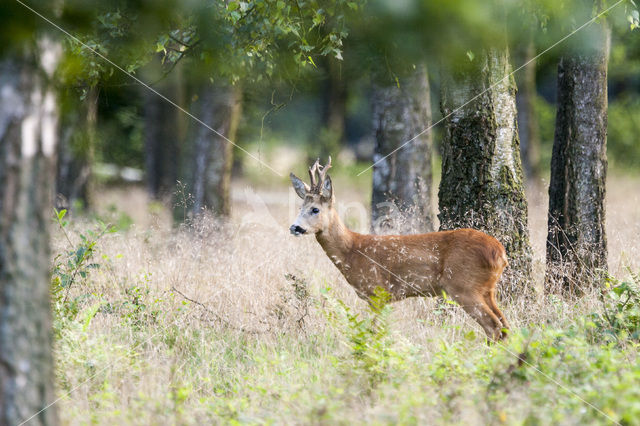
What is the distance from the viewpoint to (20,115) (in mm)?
3076

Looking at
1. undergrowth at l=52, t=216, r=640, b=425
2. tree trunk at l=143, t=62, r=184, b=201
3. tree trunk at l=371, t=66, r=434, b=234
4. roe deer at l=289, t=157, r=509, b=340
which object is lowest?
undergrowth at l=52, t=216, r=640, b=425

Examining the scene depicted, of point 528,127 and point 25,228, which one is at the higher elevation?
point 528,127

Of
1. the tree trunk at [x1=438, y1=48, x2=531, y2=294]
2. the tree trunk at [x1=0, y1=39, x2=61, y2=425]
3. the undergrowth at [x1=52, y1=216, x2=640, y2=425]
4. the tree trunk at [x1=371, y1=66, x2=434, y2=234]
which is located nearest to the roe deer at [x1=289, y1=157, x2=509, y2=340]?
the undergrowth at [x1=52, y1=216, x2=640, y2=425]

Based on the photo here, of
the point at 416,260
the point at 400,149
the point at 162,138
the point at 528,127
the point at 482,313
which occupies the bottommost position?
Result: the point at 482,313

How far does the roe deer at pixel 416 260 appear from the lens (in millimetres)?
6094

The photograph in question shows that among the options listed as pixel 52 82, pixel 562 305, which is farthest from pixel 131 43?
pixel 562 305

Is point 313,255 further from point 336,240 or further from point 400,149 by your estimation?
point 400,149

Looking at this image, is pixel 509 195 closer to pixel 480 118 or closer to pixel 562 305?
pixel 480 118

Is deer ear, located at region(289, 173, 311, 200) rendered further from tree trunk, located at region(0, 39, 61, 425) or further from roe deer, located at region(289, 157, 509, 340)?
tree trunk, located at region(0, 39, 61, 425)

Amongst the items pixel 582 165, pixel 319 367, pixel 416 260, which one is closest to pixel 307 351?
pixel 319 367

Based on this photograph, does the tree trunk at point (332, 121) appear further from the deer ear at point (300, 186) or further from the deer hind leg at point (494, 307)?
the deer hind leg at point (494, 307)

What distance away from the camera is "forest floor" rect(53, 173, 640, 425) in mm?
3660

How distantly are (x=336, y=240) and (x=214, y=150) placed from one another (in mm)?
4454

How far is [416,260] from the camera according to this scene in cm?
638
